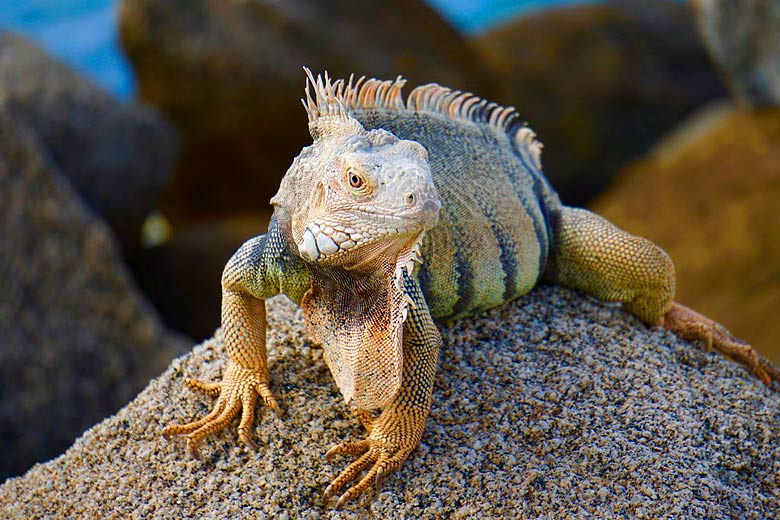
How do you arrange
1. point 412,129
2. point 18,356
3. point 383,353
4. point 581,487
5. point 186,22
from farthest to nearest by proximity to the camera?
point 186,22 → point 18,356 → point 412,129 → point 581,487 → point 383,353

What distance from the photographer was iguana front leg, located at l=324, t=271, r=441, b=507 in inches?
103

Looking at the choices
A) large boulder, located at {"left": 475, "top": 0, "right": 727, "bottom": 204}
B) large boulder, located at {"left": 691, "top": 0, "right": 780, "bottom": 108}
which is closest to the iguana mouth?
large boulder, located at {"left": 691, "top": 0, "right": 780, "bottom": 108}

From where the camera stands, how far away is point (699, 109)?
10.2m

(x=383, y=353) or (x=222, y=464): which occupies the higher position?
(x=383, y=353)

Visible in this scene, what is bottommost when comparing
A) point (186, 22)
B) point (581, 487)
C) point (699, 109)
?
point (699, 109)

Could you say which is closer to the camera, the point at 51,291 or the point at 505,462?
the point at 505,462

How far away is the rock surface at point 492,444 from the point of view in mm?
2627

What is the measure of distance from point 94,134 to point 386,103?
438cm

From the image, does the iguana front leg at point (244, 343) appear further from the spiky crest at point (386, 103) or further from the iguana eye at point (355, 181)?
the iguana eye at point (355, 181)

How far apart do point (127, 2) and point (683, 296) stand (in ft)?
17.8

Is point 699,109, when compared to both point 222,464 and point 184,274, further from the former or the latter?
point 222,464

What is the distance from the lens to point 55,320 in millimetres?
4766

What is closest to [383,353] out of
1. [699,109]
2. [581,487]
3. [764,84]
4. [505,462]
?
[505,462]

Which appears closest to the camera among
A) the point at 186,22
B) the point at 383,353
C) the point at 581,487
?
the point at 383,353
